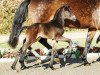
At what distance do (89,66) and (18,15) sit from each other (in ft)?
8.21

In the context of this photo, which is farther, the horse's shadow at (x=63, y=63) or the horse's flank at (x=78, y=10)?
the horse's flank at (x=78, y=10)

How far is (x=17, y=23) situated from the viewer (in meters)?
12.5

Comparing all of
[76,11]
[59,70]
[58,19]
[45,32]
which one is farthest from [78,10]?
[59,70]

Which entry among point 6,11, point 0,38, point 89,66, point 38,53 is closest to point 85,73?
point 89,66

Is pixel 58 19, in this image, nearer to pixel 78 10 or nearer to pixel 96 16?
pixel 78 10

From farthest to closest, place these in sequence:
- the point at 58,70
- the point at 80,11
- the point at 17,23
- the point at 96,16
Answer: the point at 80,11, the point at 96,16, the point at 17,23, the point at 58,70

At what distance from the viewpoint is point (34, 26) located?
38.3ft

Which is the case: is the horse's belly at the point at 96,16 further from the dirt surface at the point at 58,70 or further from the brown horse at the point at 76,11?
the dirt surface at the point at 58,70

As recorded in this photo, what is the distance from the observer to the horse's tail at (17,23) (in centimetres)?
1220

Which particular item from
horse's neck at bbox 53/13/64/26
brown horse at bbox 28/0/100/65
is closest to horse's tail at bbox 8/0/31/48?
brown horse at bbox 28/0/100/65

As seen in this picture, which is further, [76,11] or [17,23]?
[76,11]

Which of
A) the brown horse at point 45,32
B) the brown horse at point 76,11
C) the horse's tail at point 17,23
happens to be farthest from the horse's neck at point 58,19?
the horse's tail at point 17,23

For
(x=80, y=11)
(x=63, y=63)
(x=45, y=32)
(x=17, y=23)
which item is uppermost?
(x=80, y=11)

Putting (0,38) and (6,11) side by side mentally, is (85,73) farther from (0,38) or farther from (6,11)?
(6,11)
